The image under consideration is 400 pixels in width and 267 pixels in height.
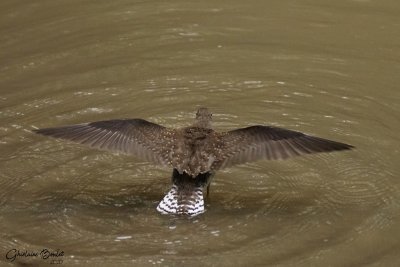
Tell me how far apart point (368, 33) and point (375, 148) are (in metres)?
2.74

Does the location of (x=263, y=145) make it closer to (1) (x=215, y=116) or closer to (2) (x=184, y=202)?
(2) (x=184, y=202)

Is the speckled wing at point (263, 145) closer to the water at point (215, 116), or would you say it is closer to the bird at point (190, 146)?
the bird at point (190, 146)

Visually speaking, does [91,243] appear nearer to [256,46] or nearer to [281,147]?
[281,147]

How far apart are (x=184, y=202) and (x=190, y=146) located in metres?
0.49

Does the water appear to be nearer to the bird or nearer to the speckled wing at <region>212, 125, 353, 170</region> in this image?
the bird

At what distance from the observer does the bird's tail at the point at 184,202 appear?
6613 mm

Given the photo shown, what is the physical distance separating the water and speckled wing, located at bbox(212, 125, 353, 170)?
0.44 meters

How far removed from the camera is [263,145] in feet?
22.0

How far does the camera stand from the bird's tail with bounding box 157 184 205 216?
6613 mm

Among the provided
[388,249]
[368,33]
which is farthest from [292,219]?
[368,33]
